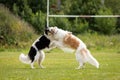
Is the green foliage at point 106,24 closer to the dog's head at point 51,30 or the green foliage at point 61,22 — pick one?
the green foliage at point 61,22

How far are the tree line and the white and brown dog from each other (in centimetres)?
1155

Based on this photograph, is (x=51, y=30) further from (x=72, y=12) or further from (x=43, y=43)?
(x=72, y=12)

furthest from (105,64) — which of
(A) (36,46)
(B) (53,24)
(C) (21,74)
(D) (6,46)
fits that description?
(B) (53,24)

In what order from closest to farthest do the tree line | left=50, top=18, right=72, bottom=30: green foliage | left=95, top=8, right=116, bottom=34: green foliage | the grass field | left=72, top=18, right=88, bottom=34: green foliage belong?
the grass field, left=50, top=18, right=72, bottom=30: green foliage, the tree line, left=72, top=18, right=88, bottom=34: green foliage, left=95, top=8, right=116, bottom=34: green foliage

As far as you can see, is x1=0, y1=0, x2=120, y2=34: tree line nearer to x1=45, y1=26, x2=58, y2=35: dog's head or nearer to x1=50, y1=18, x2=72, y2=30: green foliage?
x1=50, y1=18, x2=72, y2=30: green foliage

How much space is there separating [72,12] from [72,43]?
15.1 metres

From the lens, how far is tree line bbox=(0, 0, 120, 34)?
91.8ft

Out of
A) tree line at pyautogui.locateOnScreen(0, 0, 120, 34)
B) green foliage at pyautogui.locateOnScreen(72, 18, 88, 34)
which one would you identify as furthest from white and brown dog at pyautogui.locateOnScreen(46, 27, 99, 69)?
green foliage at pyautogui.locateOnScreen(72, 18, 88, 34)

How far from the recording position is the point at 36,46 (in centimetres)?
1597

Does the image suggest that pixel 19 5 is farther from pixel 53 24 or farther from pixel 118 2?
pixel 118 2

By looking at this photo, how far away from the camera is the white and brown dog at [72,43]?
15430 millimetres

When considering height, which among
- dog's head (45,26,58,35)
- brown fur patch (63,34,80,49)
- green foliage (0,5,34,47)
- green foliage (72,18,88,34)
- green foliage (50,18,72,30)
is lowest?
green foliage (72,18,88,34)

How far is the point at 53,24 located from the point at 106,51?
4.83m

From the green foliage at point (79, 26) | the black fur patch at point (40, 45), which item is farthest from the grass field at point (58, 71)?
the green foliage at point (79, 26)
